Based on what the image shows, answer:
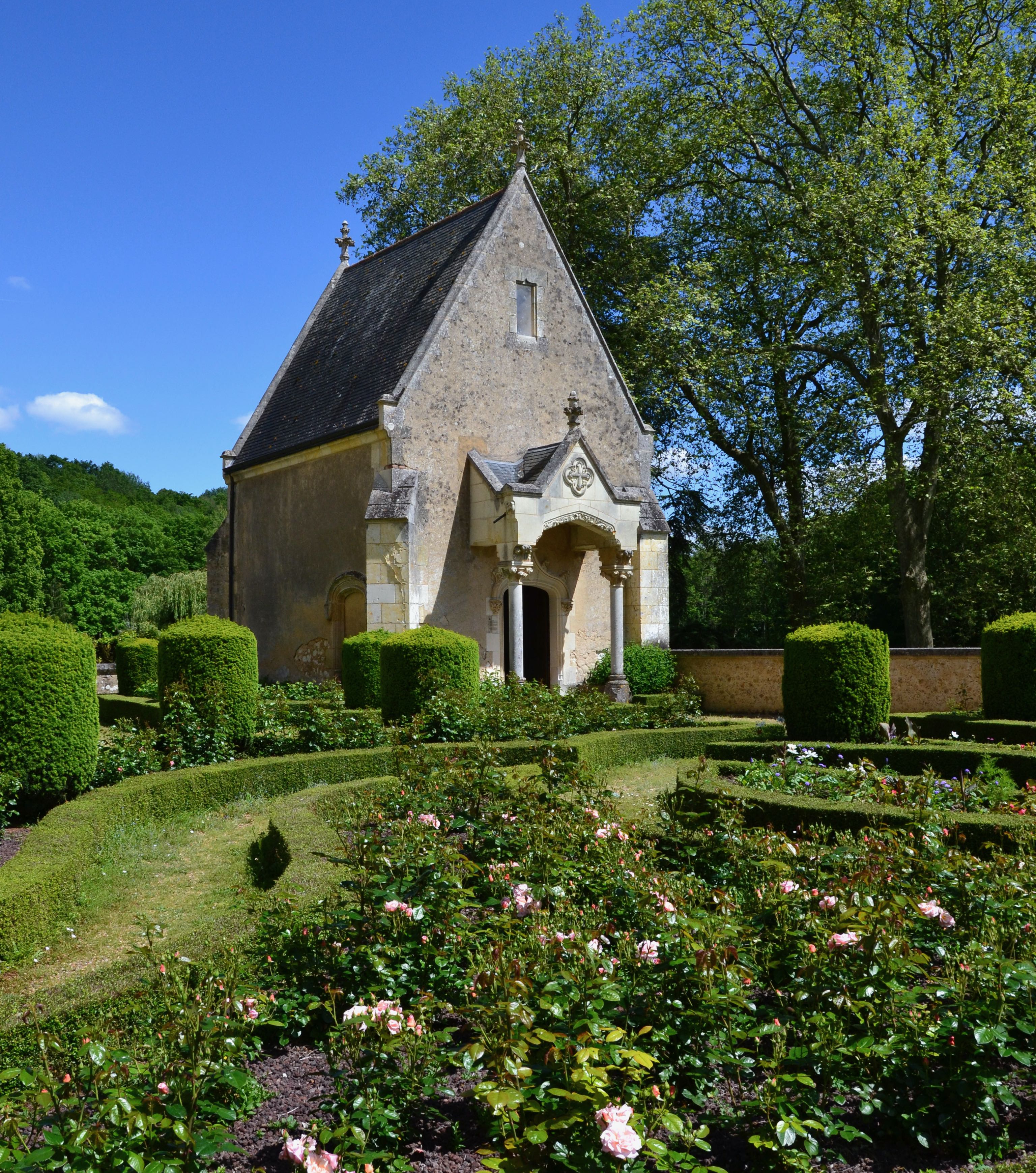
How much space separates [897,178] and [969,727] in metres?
12.7

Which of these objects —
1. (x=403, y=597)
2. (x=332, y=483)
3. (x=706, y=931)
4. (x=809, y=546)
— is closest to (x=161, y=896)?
(x=706, y=931)

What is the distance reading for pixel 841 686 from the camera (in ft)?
40.5

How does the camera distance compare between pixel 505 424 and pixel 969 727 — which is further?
pixel 505 424

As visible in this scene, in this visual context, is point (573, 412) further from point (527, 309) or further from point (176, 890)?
point (176, 890)

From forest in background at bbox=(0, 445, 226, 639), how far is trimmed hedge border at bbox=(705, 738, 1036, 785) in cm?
3269

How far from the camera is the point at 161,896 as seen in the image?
6973 millimetres

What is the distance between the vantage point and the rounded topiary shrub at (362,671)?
14648 mm

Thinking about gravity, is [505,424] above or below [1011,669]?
above

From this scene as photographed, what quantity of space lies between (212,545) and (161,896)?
672 inches

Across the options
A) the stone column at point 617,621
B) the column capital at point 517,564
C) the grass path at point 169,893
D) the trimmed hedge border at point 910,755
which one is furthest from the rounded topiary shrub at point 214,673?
the stone column at point 617,621

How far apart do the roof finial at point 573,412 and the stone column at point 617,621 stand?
2466mm

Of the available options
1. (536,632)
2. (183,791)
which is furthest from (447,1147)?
(536,632)

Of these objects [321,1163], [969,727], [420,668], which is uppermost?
[420,668]

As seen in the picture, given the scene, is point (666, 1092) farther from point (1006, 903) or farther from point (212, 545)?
point (212, 545)
